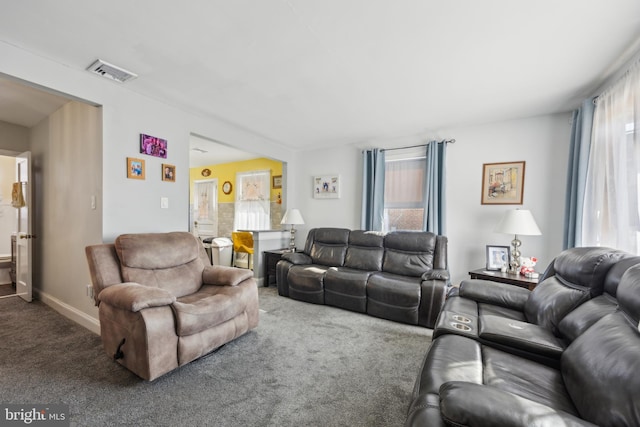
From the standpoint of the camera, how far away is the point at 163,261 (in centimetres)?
244

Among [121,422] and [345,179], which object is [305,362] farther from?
[345,179]

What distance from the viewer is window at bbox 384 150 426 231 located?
3.91 meters

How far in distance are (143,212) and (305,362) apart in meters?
2.15

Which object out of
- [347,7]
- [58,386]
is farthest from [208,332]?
[347,7]

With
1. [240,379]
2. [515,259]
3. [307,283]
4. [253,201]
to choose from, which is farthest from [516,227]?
[253,201]

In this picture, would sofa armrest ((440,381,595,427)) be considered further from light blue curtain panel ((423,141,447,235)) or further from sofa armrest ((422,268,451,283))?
light blue curtain panel ((423,141,447,235))

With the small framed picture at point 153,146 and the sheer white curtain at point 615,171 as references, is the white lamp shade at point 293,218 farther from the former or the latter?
the sheer white curtain at point 615,171

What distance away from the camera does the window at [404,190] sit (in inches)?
154

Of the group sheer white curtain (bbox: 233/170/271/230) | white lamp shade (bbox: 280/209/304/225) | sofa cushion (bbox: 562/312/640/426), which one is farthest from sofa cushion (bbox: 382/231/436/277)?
sheer white curtain (bbox: 233/170/271/230)

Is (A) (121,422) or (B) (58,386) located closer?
(A) (121,422)

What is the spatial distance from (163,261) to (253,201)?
139 inches

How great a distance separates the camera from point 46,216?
10.6 feet

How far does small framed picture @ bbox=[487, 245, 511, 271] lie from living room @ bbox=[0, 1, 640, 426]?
9.1 inches

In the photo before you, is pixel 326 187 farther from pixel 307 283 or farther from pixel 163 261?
pixel 163 261
